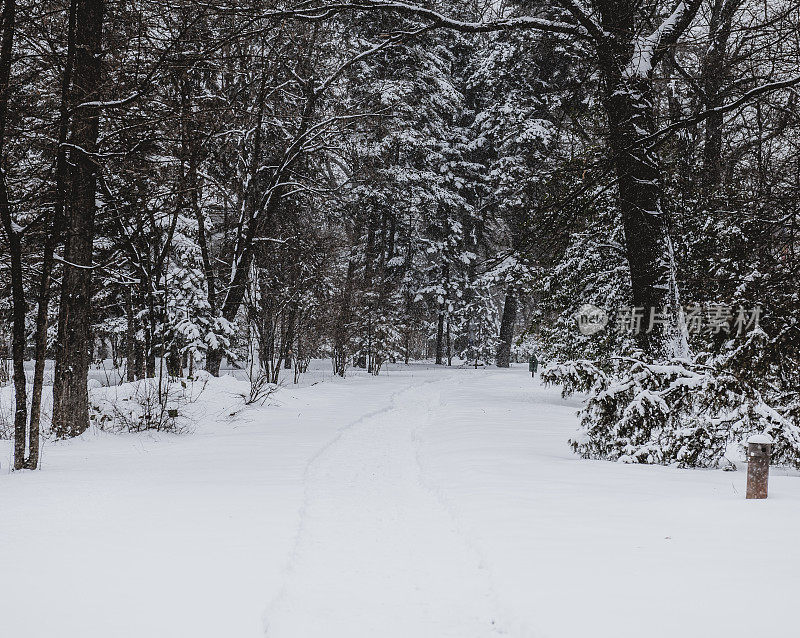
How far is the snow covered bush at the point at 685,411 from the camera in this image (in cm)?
764

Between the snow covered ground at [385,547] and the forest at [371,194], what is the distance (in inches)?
54.5

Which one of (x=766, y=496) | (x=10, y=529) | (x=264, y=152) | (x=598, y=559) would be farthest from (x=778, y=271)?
(x=264, y=152)

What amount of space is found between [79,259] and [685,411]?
30.4 feet

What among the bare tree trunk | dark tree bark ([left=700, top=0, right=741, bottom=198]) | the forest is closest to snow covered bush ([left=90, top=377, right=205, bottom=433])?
the forest

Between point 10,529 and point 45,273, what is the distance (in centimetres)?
303

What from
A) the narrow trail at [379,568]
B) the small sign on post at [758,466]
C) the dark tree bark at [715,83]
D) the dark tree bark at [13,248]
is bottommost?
the narrow trail at [379,568]

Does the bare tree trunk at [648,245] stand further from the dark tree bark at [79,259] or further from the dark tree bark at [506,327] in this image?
the dark tree bark at [506,327]

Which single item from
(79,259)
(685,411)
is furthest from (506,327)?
(79,259)

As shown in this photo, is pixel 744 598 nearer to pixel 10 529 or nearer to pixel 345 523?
pixel 345 523

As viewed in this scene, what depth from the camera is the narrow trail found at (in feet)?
11.4

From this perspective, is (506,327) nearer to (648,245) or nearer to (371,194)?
(371,194)

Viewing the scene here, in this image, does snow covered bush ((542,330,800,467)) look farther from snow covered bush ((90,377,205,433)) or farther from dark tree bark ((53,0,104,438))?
dark tree bark ((53,0,104,438))

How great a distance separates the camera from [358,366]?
3469 cm

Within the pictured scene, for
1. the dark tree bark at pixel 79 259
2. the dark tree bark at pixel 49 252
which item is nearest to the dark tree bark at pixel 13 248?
the dark tree bark at pixel 49 252
